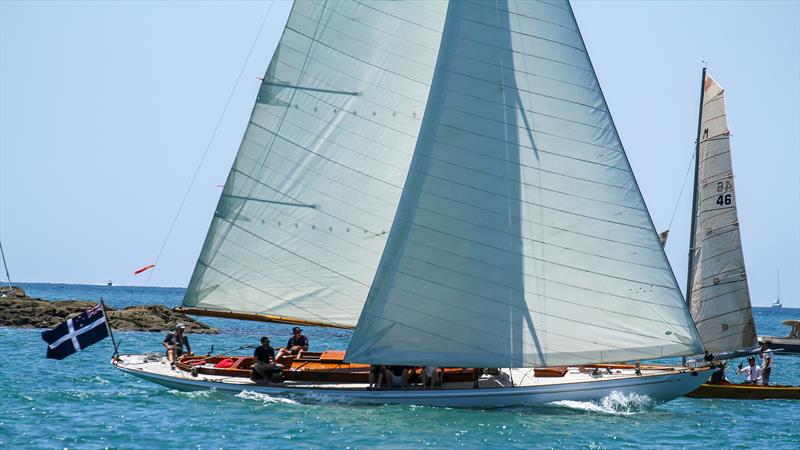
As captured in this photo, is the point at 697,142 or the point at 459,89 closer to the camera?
the point at 459,89

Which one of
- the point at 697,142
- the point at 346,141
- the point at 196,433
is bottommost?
the point at 196,433

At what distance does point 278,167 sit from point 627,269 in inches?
335

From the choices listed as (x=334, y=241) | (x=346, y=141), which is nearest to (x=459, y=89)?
(x=346, y=141)

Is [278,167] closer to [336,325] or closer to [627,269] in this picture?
[336,325]

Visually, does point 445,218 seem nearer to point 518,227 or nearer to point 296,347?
point 518,227

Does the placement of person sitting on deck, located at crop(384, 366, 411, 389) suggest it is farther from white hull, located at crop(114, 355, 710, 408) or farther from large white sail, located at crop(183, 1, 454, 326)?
large white sail, located at crop(183, 1, 454, 326)

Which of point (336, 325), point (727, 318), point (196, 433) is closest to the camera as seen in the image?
point (196, 433)

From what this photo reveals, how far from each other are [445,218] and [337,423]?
16.6 ft

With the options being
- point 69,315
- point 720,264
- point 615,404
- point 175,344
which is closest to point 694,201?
point 720,264

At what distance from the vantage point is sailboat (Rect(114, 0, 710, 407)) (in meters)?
22.5

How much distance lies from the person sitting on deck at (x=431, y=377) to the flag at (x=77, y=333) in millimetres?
7808

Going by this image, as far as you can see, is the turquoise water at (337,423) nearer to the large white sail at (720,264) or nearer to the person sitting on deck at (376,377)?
the person sitting on deck at (376,377)

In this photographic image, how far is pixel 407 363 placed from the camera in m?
22.7

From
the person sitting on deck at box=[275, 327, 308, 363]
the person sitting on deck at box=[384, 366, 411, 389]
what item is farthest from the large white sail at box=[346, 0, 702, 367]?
the person sitting on deck at box=[275, 327, 308, 363]
